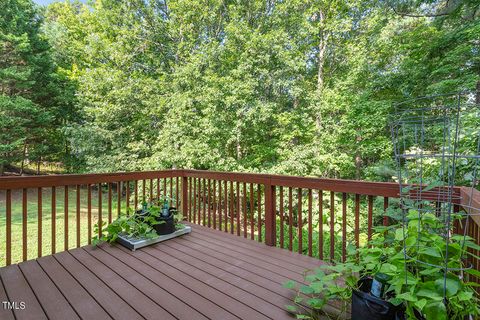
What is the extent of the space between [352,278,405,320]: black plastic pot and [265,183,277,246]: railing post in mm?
1345

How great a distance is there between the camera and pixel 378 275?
130 cm

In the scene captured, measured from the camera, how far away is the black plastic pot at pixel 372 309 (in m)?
1.19

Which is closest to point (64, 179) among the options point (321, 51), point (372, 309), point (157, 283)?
point (157, 283)

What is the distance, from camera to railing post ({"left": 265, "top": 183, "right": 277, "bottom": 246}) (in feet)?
8.68

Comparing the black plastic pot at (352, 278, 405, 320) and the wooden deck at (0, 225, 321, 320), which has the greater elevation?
the black plastic pot at (352, 278, 405, 320)

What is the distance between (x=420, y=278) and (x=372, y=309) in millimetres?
274

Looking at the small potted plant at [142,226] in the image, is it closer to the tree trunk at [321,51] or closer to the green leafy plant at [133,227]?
the green leafy plant at [133,227]

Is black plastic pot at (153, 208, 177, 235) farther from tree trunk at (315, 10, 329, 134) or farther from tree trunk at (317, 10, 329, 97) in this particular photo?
tree trunk at (317, 10, 329, 97)

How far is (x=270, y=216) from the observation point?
105 inches

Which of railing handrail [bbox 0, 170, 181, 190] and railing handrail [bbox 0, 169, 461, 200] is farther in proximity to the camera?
railing handrail [bbox 0, 170, 181, 190]

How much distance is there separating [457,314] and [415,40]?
251 inches

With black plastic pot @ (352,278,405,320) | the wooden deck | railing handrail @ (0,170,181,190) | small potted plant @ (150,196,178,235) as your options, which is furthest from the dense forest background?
black plastic pot @ (352,278,405,320)

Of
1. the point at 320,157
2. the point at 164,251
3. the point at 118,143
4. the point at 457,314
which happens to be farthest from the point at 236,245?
the point at 118,143

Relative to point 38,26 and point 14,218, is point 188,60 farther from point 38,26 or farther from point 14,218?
point 38,26
